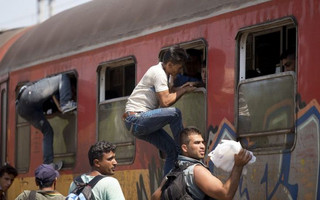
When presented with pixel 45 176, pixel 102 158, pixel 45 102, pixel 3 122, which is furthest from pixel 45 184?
pixel 3 122

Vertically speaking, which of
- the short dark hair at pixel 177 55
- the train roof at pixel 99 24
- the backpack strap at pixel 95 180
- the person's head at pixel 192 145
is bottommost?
the backpack strap at pixel 95 180

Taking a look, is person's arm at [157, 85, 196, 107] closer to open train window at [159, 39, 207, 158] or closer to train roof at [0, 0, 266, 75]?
open train window at [159, 39, 207, 158]

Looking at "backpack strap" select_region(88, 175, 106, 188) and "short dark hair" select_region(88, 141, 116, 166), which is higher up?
"short dark hair" select_region(88, 141, 116, 166)

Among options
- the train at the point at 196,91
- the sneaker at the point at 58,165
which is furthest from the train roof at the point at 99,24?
the sneaker at the point at 58,165

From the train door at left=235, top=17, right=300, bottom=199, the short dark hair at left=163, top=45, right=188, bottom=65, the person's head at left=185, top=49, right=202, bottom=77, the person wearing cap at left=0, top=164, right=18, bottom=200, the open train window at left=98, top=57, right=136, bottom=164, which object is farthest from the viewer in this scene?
the open train window at left=98, top=57, right=136, bottom=164

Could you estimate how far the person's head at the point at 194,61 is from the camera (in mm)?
8633

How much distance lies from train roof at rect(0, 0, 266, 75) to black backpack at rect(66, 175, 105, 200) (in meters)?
2.27

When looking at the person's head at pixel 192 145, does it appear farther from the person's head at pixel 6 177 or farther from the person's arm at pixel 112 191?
the person's head at pixel 6 177

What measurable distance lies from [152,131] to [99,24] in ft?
8.30

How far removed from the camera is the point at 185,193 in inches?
238

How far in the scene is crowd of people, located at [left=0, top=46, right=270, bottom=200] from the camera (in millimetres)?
6039

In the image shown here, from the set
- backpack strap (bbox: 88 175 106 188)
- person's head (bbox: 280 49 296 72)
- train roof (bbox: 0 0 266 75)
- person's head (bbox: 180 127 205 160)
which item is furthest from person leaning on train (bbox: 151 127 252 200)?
train roof (bbox: 0 0 266 75)

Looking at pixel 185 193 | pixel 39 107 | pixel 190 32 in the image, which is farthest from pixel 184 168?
pixel 39 107

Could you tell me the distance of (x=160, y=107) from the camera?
8.27 m
